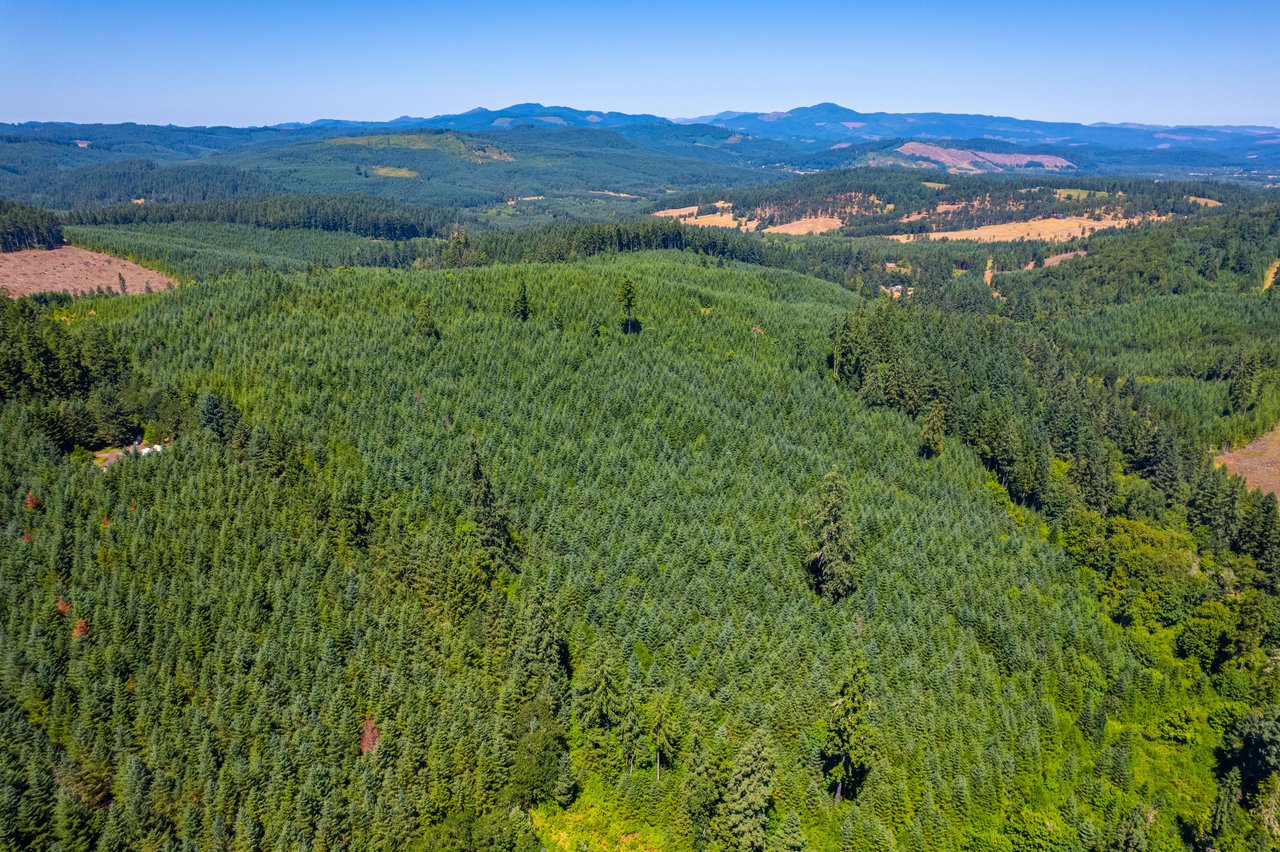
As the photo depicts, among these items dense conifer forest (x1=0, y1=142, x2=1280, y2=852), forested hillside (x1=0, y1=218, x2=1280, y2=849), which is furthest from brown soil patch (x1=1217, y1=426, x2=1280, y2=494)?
forested hillside (x1=0, y1=218, x2=1280, y2=849)

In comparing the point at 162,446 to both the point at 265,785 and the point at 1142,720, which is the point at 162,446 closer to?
the point at 265,785

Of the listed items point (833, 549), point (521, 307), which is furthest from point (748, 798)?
point (521, 307)

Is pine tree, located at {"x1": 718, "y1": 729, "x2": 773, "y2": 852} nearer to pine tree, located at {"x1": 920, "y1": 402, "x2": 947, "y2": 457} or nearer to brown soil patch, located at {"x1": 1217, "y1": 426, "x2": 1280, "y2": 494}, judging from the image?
pine tree, located at {"x1": 920, "y1": 402, "x2": 947, "y2": 457}

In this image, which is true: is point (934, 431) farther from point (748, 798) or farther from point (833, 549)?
point (748, 798)

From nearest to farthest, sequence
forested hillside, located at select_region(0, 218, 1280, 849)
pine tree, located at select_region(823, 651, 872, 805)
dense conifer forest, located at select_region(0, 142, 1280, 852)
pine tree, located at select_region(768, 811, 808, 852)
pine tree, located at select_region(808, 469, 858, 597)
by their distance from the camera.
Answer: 1. pine tree, located at select_region(768, 811, 808, 852)
2. dense conifer forest, located at select_region(0, 142, 1280, 852)
3. forested hillside, located at select_region(0, 218, 1280, 849)
4. pine tree, located at select_region(823, 651, 872, 805)
5. pine tree, located at select_region(808, 469, 858, 597)

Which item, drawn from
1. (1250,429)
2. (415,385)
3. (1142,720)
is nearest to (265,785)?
(415,385)
